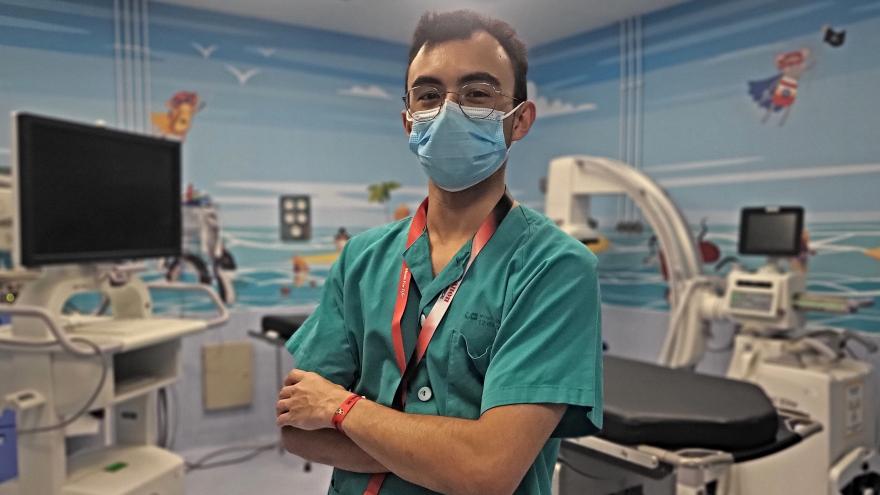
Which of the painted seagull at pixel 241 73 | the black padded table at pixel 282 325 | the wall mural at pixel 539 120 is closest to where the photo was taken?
the wall mural at pixel 539 120

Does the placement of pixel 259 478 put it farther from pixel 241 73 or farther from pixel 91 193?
pixel 241 73

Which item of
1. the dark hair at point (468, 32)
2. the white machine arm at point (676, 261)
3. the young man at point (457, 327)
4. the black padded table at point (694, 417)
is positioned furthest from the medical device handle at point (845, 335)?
the dark hair at point (468, 32)

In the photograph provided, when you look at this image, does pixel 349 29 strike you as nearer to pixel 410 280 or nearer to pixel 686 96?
pixel 686 96

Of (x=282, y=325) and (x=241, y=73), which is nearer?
(x=282, y=325)

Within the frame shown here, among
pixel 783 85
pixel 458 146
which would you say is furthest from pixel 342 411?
pixel 783 85

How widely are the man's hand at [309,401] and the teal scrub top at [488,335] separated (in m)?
0.05

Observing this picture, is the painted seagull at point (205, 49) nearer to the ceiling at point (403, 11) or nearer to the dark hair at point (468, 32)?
the ceiling at point (403, 11)

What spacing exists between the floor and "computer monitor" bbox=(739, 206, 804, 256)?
98.2 inches

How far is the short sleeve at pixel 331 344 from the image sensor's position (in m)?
1.21

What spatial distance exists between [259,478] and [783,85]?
364cm

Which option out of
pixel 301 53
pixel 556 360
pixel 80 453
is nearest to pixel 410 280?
pixel 556 360

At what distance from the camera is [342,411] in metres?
1.08

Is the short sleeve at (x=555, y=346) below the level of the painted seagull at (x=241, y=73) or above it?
below

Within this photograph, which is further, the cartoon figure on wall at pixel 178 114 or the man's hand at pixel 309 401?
the cartoon figure on wall at pixel 178 114
